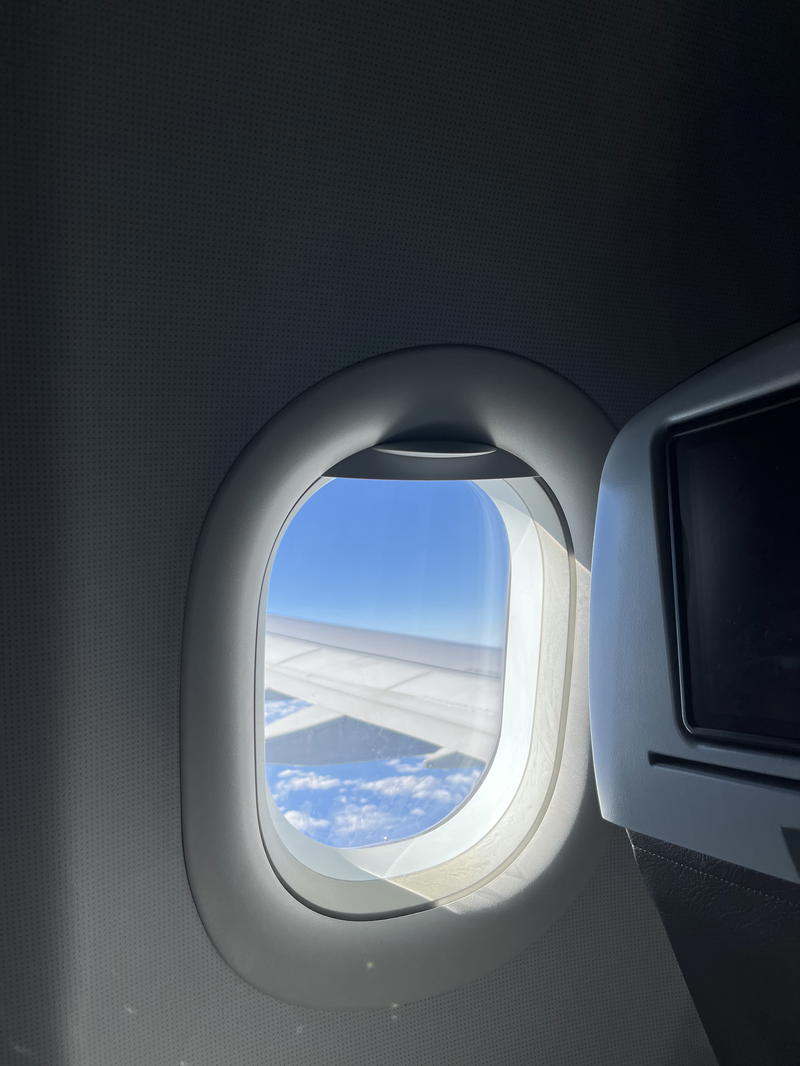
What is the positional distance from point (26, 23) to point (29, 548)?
2.83 feet

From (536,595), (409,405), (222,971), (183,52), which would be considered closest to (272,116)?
(183,52)

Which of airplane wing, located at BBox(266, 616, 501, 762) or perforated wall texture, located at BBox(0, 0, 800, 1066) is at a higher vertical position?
perforated wall texture, located at BBox(0, 0, 800, 1066)

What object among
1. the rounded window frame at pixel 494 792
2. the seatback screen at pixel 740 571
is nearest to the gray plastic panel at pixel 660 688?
the seatback screen at pixel 740 571

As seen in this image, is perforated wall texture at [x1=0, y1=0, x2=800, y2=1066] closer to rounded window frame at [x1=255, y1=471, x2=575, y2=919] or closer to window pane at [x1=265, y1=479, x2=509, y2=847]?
rounded window frame at [x1=255, y1=471, x2=575, y2=919]

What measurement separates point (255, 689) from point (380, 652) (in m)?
0.34

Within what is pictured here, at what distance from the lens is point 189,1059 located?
163 centimetres

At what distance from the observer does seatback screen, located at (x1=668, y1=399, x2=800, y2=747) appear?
93 cm

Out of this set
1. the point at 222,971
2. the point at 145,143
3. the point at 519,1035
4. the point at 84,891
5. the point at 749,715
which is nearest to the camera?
the point at 749,715

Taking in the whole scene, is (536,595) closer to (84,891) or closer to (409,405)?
(409,405)

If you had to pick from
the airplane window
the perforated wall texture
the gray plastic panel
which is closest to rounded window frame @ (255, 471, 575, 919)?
the airplane window

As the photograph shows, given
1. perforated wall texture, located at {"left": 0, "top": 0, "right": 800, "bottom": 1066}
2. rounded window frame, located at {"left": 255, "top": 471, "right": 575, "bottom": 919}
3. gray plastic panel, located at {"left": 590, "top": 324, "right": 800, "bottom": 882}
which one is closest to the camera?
gray plastic panel, located at {"left": 590, "top": 324, "right": 800, "bottom": 882}

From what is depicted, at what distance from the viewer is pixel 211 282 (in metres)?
1.48

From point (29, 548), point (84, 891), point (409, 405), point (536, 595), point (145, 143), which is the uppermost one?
point (145, 143)

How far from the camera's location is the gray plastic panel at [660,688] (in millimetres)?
924
